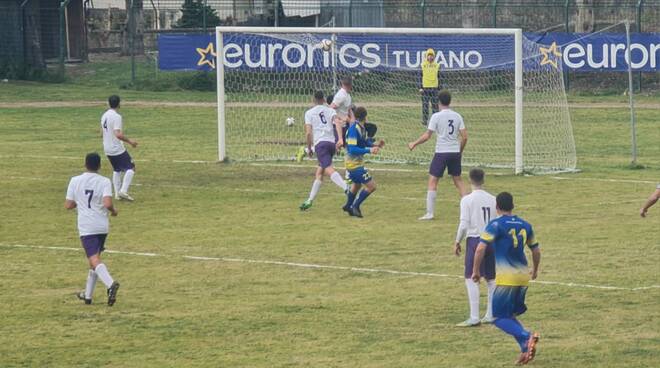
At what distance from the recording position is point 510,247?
13711mm

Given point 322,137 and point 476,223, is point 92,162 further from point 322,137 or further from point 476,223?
point 322,137

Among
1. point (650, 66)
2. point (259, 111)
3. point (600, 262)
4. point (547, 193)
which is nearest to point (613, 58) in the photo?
point (650, 66)

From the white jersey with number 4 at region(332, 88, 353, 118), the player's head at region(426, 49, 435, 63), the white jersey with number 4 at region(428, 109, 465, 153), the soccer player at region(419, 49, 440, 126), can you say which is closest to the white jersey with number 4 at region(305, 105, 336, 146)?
the white jersey with number 4 at region(332, 88, 353, 118)

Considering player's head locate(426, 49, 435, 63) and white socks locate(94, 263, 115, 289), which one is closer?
white socks locate(94, 263, 115, 289)

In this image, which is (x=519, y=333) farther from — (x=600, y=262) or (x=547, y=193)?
(x=547, y=193)

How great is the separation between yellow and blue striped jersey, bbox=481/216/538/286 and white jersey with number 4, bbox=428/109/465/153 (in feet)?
30.2

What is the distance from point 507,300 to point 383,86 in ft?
75.7

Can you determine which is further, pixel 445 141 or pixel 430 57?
pixel 430 57

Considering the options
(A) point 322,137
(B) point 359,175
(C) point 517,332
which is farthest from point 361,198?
(C) point 517,332

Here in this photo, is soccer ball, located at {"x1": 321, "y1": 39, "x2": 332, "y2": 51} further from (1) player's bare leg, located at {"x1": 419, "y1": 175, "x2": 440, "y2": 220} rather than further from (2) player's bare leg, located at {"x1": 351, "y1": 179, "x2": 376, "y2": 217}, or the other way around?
(1) player's bare leg, located at {"x1": 419, "y1": 175, "x2": 440, "y2": 220}

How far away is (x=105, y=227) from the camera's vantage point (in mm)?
16750

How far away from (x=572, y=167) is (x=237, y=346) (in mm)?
17502

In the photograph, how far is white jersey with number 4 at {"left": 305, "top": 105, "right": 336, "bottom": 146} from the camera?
80.7 ft

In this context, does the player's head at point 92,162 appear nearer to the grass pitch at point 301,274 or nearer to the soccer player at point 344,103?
the grass pitch at point 301,274
